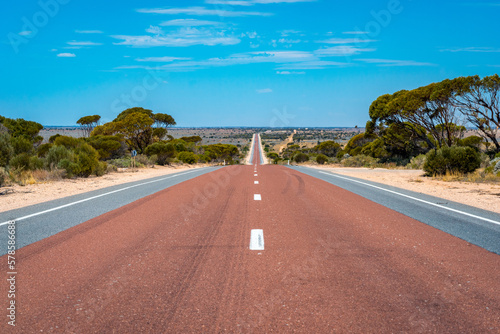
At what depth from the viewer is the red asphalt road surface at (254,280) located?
3.60 metres

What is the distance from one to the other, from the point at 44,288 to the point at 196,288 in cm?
162

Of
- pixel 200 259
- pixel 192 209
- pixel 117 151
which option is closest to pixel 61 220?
pixel 192 209

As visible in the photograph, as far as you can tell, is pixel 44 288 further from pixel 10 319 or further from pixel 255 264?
pixel 255 264

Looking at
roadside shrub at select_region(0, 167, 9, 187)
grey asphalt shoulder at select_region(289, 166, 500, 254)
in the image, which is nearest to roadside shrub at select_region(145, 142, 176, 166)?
roadside shrub at select_region(0, 167, 9, 187)

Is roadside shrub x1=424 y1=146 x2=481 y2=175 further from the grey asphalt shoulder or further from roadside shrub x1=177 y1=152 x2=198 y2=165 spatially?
roadside shrub x1=177 y1=152 x2=198 y2=165

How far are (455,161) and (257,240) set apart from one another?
60.0 ft

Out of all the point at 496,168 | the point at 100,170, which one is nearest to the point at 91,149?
the point at 100,170

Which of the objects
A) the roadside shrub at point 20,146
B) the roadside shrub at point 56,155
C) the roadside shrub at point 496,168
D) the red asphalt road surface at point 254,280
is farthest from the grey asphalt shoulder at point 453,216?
the roadside shrub at point 20,146

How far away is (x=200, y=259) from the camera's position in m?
5.53

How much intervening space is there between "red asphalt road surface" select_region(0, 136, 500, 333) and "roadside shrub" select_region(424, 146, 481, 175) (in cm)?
1519

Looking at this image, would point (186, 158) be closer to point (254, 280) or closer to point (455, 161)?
point (455, 161)

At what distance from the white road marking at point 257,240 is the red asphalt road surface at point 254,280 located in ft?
0.32

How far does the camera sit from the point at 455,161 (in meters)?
21.5

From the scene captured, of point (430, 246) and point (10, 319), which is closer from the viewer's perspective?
point (10, 319)
